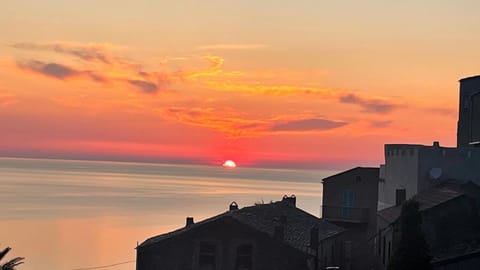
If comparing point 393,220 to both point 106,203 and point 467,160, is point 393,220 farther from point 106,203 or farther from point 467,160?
point 106,203

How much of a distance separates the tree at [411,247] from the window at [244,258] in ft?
36.4

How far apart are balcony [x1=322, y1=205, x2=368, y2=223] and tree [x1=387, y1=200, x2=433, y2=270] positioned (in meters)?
22.4

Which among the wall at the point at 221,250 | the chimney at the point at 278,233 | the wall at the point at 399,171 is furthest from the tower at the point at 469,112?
the wall at the point at 221,250

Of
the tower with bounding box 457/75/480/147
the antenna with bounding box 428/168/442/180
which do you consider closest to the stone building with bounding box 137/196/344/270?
the antenna with bounding box 428/168/442/180

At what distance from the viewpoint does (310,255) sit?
122 ft

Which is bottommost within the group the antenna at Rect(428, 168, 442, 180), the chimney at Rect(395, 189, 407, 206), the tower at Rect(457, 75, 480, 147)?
the chimney at Rect(395, 189, 407, 206)

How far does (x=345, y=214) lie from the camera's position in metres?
51.7

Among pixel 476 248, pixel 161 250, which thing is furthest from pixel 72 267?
pixel 476 248

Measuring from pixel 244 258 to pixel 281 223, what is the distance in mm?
5546

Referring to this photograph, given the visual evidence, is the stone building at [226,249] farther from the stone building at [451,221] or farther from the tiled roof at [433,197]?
the stone building at [451,221]

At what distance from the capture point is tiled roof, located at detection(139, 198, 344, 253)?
37.9 meters

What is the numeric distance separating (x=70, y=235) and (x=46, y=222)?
18649 mm

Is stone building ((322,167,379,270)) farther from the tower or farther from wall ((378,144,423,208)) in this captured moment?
the tower

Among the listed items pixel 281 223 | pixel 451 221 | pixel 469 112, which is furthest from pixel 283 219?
pixel 469 112
